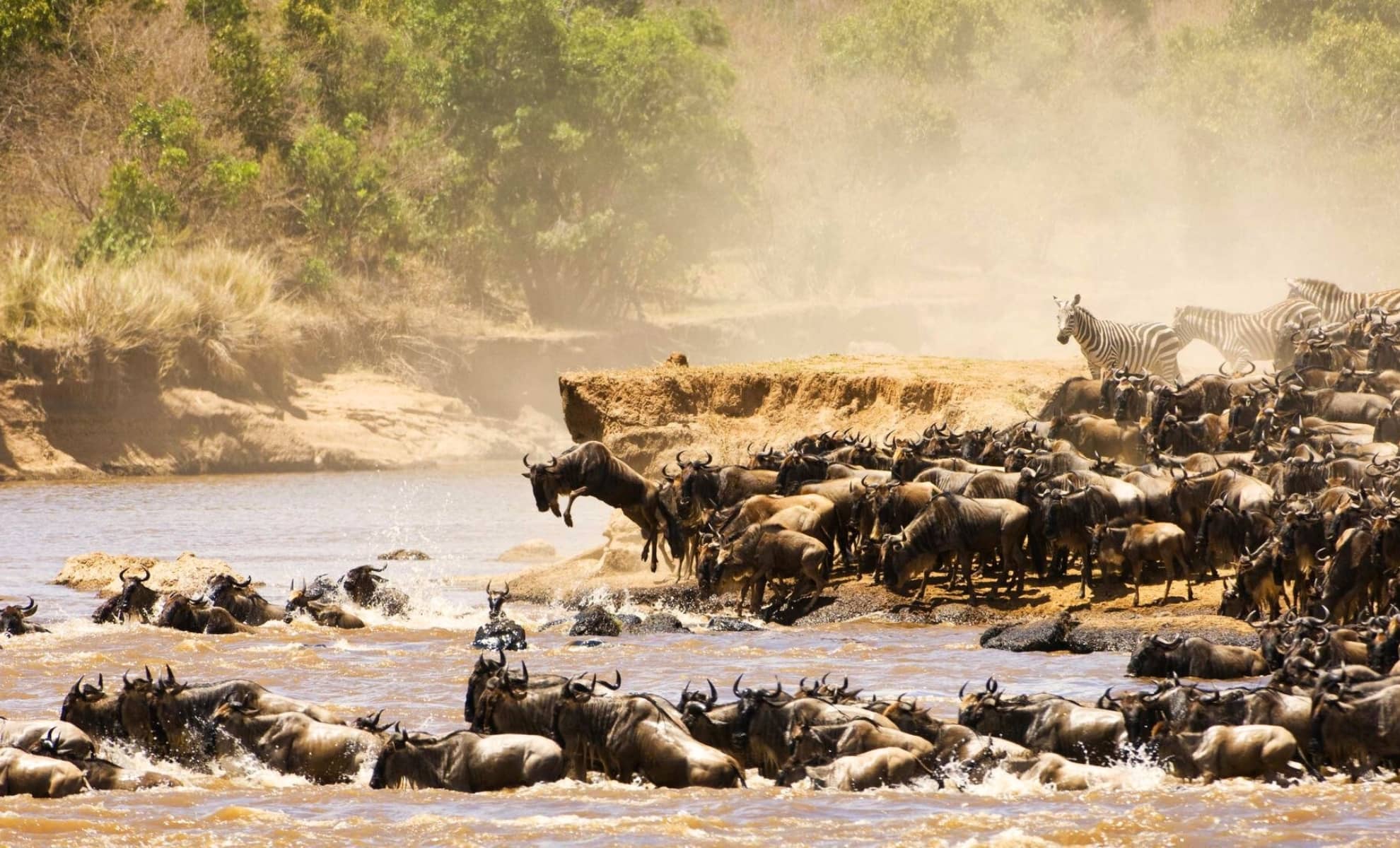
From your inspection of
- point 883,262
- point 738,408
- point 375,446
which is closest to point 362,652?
point 738,408

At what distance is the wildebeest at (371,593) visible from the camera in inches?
731

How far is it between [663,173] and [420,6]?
29.2 ft

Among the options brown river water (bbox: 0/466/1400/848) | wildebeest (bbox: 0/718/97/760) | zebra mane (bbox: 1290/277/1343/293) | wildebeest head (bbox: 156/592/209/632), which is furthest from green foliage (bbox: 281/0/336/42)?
wildebeest (bbox: 0/718/97/760)

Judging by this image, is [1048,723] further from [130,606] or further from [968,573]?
[130,606]

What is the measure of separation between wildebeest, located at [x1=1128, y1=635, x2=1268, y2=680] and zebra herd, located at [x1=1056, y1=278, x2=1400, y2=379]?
398 inches

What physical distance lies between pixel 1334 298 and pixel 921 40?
4516 centimetres

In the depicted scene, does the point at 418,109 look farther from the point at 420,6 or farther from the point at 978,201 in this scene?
the point at 978,201

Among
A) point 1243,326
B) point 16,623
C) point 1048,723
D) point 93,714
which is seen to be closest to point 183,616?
point 16,623

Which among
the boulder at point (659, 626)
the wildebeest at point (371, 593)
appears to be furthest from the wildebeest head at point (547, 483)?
the boulder at point (659, 626)

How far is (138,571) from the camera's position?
870 inches

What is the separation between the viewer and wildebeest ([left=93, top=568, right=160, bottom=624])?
57.8 feet

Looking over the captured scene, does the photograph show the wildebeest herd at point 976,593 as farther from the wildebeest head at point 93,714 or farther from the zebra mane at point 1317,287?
the zebra mane at point 1317,287

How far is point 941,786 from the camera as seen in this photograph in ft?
32.8

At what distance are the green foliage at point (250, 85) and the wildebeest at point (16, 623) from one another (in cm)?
3592
